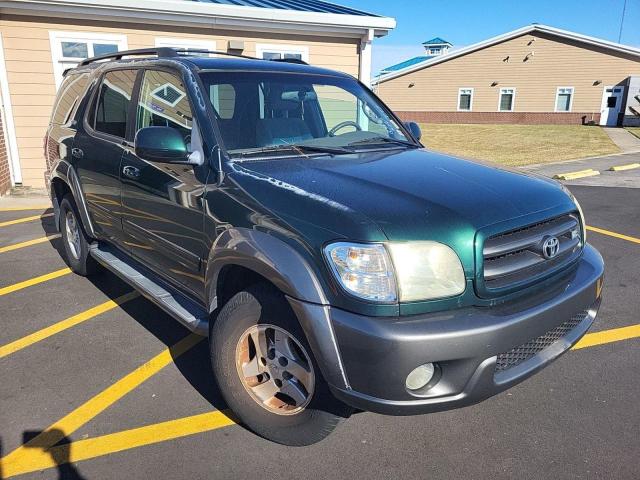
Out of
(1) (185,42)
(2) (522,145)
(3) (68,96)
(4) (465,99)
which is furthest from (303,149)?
(4) (465,99)

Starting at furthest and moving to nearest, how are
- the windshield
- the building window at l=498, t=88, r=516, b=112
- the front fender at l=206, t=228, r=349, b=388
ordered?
1. the building window at l=498, t=88, r=516, b=112
2. the windshield
3. the front fender at l=206, t=228, r=349, b=388

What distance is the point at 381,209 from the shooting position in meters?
2.19

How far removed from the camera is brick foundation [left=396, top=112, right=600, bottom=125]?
1226 inches

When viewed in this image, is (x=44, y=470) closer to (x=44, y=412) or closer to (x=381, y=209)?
(x=44, y=412)

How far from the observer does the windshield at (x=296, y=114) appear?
9.86 ft

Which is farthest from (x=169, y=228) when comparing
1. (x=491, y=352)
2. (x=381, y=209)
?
(x=491, y=352)

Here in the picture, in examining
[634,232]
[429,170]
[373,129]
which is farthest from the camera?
[634,232]

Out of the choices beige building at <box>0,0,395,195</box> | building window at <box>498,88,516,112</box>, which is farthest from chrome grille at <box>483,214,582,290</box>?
building window at <box>498,88,516,112</box>

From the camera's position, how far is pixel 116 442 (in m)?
2.61

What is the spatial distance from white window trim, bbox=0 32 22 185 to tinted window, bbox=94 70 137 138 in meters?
6.24

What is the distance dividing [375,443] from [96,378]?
1.85m

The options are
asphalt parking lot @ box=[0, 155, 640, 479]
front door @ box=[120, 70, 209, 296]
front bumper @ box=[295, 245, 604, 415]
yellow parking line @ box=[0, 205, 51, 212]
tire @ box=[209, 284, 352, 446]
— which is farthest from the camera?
yellow parking line @ box=[0, 205, 51, 212]

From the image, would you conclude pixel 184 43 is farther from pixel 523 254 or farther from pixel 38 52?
pixel 523 254

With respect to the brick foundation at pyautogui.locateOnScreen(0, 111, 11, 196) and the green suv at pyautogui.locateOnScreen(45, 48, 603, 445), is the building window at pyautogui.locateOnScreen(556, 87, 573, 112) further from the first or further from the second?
the green suv at pyautogui.locateOnScreen(45, 48, 603, 445)
